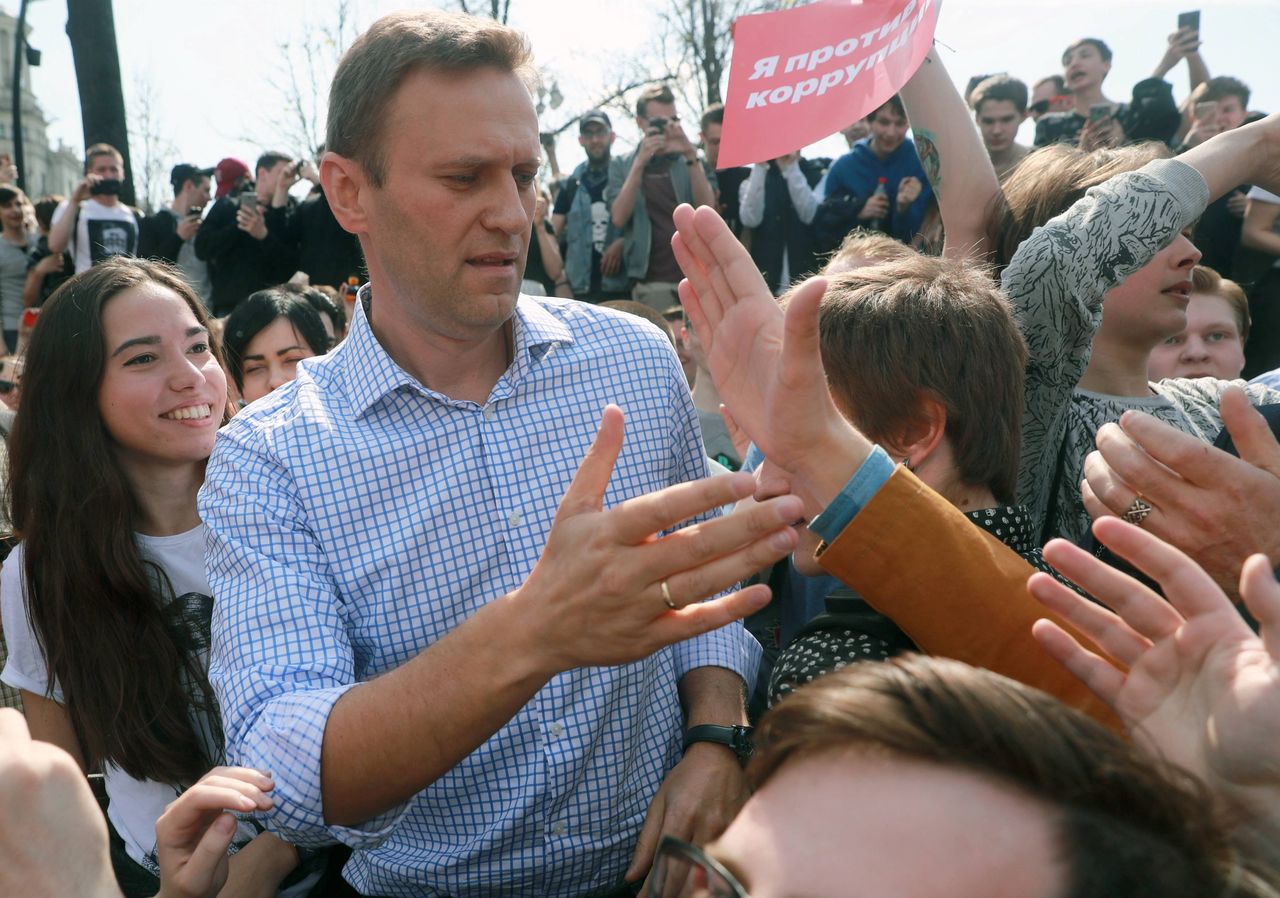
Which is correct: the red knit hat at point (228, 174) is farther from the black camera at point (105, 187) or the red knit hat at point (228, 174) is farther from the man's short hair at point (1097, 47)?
the man's short hair at point (1097, 47)

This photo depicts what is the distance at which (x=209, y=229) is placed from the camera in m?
7.62

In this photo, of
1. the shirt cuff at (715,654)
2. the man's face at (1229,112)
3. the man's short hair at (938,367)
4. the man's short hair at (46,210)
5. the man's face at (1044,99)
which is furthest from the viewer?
the man's short hair at (46,210)

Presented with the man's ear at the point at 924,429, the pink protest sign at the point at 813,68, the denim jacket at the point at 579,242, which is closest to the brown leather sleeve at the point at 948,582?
the man's ear at the point at 924,429

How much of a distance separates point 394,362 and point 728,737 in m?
1.00

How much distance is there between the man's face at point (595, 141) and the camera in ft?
27.0

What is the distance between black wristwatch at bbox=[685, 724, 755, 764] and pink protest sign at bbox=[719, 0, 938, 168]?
1.21 meters

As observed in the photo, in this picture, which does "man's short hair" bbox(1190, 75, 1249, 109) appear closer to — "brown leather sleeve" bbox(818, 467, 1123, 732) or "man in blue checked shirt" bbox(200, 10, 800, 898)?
"man in blue checked shirt" bbox(200, 10, 800, 898)

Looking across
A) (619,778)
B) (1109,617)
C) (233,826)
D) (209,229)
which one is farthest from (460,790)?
(209,229)

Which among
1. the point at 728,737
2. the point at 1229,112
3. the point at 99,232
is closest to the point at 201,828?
the point at 728,737

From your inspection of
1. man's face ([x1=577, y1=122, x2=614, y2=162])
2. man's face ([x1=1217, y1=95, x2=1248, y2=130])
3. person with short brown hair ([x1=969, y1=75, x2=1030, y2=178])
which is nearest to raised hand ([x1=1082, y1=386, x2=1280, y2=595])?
person with short brown hair ([x1=969, y1=75, x2=1030, y2=178])

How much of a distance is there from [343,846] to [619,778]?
61 cm

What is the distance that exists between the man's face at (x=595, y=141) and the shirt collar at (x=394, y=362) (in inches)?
237

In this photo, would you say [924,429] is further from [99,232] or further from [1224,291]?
[99,232]

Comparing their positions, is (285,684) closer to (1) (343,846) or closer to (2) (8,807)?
(1) (343,846)
